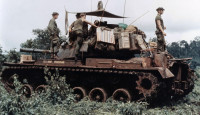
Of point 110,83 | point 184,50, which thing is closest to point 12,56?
point 110,83

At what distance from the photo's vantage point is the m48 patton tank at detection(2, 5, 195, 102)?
984cm

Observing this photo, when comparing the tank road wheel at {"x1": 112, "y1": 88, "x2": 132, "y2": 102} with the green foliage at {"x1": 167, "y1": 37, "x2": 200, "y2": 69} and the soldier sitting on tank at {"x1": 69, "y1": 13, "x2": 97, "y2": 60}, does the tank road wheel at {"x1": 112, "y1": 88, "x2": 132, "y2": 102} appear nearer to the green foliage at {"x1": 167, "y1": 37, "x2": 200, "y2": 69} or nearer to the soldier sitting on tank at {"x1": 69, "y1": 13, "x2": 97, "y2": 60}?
the soldier sitting on tank at {"x1": 69, "y1": 13, "x2": 97, "y2": 60}

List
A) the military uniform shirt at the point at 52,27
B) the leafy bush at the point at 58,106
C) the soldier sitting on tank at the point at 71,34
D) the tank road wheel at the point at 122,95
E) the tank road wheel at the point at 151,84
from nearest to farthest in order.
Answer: the leafy bush at the point at 58,106
the tank road wheel at the point at 151,84
the tank road wheel at the point at 122,95
the soldier sitting on tank at the point at 71,34
the military uniform shirt at the point at 52,27

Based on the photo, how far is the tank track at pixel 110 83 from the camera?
9539mm

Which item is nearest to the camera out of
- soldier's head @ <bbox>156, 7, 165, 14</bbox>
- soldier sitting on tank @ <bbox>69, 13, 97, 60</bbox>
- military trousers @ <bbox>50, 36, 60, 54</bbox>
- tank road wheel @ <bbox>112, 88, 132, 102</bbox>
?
tank road wheel @ <bbox>112, 88, 132, 102</bbox>

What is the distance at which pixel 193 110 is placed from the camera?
32.2 feet

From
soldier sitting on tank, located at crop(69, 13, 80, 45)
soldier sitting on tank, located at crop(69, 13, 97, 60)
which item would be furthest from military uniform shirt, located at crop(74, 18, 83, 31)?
soldier sitting on tank, located at crop(69, 13, 80, 45)

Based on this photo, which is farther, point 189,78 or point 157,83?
point 189,78

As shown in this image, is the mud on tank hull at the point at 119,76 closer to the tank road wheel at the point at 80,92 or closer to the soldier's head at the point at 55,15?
the tank road wheel at the point at 80,92

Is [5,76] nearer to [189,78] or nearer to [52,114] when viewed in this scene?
[52,114]

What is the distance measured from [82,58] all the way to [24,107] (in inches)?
189

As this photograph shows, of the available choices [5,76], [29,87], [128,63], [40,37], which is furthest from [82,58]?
[40,37]

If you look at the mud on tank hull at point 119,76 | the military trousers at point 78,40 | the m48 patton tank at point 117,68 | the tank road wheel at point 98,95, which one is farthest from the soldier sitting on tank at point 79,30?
the tank road wheel at point 98,95

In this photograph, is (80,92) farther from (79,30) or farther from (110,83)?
(79,30)
